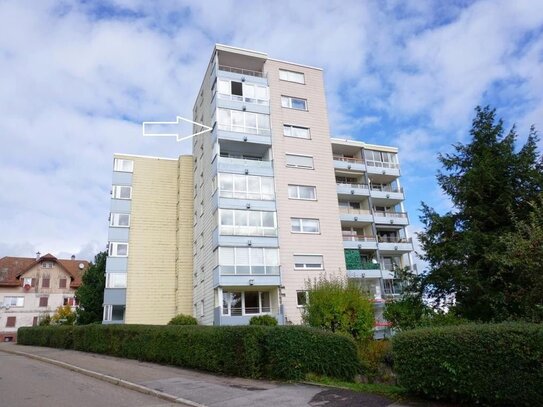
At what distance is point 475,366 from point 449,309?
29.3ft

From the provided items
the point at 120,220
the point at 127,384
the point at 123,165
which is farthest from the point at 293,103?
the point at 127,384

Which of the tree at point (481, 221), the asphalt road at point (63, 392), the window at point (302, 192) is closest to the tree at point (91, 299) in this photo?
the window at point (302, 192)

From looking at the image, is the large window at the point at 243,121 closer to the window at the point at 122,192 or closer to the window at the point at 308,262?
the window at the point at 308,262

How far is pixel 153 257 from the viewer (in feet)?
123

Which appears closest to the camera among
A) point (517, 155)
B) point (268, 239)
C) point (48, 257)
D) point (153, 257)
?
point (517, 155)

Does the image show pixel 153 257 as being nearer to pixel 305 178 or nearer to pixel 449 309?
pixel 305 178

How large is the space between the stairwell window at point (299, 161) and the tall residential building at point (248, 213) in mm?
87

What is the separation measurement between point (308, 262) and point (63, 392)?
20848mm

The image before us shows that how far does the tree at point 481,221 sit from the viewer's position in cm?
1484

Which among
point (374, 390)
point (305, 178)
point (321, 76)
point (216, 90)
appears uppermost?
point (321, 76)

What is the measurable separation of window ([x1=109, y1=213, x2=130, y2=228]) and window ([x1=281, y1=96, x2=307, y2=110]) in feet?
55.2

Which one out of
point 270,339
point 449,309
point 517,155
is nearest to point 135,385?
point 270,339

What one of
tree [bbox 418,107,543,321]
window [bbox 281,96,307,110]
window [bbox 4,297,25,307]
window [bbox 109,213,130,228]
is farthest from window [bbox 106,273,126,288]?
window [bbox 4,297,25,307]

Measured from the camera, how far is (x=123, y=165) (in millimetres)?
39594
